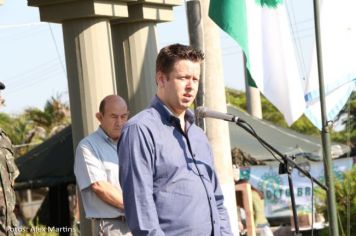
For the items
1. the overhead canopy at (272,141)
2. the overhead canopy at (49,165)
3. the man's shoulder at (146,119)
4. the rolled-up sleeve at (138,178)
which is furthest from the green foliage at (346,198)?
the rolled-up sleeve at (138,178)

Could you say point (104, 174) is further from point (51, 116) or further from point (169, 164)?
point (51, 116)

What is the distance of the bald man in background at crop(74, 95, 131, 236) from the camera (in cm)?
746

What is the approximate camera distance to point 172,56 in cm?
525

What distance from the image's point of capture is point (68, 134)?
15484 millimetres

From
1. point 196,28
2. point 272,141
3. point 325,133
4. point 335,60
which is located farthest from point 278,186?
point 196,28

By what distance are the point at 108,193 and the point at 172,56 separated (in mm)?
2363

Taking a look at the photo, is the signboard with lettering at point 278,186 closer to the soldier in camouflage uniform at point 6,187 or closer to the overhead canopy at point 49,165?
the overhead canopy at point 49,165

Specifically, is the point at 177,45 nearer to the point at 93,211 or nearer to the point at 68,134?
the point at 93,211

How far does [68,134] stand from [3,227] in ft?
26.7

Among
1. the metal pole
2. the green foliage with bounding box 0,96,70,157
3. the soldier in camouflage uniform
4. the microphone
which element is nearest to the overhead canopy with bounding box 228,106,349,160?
the metal pole

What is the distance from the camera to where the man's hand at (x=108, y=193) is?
291 inches

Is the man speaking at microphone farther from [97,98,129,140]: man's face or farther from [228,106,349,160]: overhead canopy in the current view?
[228,106,349,160]: overhead canopy

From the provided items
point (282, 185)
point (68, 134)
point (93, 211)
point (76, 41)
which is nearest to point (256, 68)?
point (76, 41)

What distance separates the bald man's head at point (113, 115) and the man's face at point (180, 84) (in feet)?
7.90
